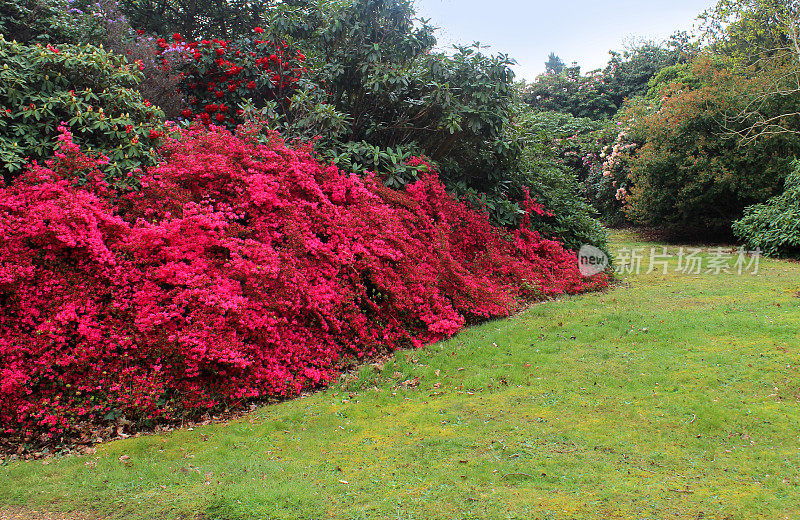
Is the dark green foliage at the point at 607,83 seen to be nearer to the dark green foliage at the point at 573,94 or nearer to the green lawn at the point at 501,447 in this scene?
the dark green foliage at the point at 573,94

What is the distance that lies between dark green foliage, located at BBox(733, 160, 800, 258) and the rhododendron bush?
26.1ft

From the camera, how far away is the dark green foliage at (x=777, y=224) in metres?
11.4

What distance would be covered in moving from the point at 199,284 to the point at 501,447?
2832 mm

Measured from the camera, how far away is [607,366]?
543 cm

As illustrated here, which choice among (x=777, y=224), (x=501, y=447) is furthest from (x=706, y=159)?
(x=501, y=447)

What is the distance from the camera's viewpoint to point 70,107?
552 centimetres

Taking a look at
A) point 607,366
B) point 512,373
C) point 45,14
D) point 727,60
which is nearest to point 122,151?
point 45,14

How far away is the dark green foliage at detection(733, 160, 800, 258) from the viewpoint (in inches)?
447

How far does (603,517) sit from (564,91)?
82.8ft

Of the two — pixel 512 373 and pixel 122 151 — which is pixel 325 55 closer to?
pixel 122 151

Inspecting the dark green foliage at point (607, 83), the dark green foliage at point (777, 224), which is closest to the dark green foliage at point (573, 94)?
the dark green foliage at point (607, 83)

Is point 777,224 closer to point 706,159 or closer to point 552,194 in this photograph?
point 706,159

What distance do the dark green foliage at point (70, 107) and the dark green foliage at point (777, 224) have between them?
1184 centimetres

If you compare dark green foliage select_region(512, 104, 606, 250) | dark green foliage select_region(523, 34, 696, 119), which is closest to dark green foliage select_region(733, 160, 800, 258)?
dark green foliage select_region(512, 104, 606, 250)
